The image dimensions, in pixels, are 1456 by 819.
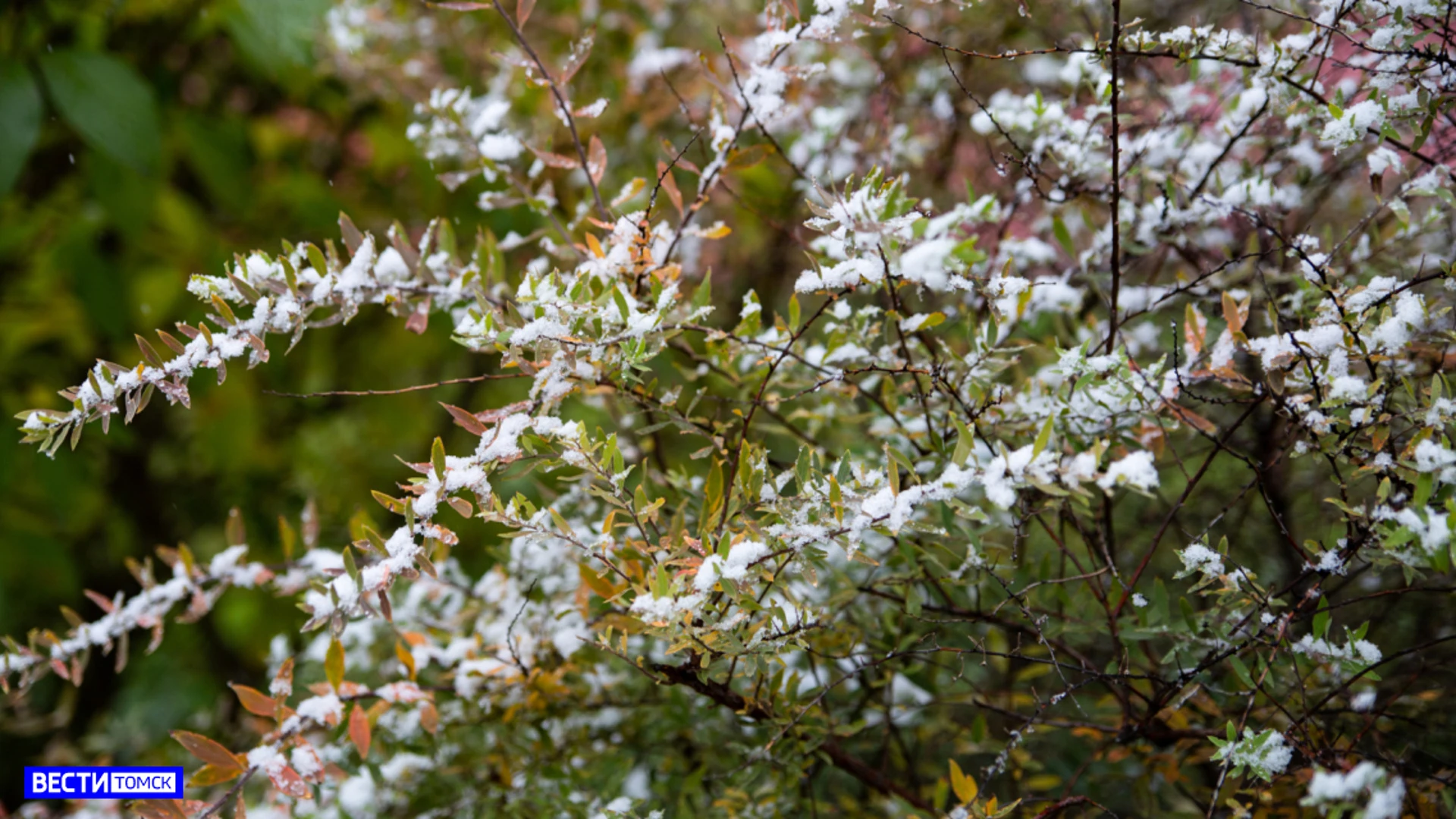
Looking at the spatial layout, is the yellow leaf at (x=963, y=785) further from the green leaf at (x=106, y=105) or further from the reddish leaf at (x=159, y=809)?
the green leaf at (x=106, y=105)

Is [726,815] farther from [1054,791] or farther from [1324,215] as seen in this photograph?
[1324,215]

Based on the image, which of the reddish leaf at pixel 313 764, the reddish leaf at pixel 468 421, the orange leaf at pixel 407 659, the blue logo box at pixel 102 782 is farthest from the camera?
the blue logo box at pixel 102 782

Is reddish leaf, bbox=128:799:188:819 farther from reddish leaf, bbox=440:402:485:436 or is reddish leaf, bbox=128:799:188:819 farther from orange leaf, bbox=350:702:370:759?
reddish leaf, bbox=440:402:485:436

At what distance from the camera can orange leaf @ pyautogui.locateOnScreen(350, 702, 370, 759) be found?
0.76m

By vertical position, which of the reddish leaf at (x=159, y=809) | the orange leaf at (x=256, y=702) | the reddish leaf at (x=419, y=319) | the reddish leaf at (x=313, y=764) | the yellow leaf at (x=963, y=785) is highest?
the reddish leaf at (x=419, y=319)

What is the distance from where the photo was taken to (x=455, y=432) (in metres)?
1.93

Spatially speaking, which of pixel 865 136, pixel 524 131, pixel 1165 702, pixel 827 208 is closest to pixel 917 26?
pixel 865 136

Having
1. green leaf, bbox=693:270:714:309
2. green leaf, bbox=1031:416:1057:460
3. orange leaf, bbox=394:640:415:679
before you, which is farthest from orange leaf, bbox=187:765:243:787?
green leaf, bbox=1031:416:1057:460

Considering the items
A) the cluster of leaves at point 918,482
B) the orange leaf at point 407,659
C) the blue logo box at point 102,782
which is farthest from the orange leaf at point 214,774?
the blue logo box at point 102,782

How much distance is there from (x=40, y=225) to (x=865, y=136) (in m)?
1.46

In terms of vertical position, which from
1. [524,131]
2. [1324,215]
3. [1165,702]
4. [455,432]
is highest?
[524,131]

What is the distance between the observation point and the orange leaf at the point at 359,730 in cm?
76

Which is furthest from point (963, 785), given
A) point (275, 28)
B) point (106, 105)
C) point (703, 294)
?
point (106, 105)

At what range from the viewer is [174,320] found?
5.20 feet
